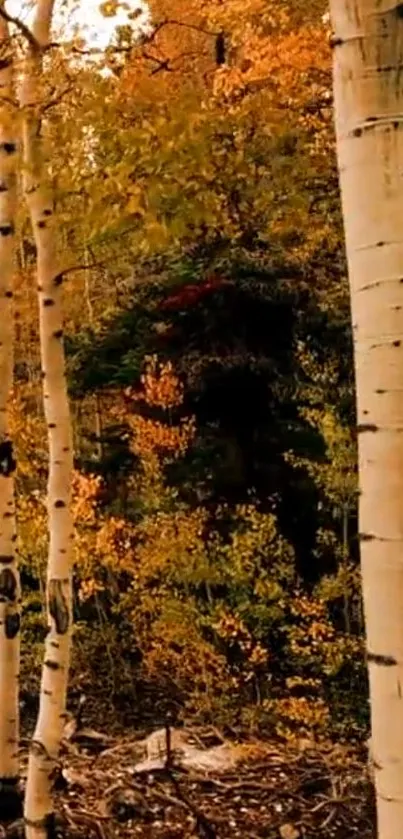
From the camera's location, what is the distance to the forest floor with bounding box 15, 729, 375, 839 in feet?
17.4

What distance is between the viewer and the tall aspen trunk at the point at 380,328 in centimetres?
A: 137

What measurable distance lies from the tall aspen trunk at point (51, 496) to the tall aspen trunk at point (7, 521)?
24cm

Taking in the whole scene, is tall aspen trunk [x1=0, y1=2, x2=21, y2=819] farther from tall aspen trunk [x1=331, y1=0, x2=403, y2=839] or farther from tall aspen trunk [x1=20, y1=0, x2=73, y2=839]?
tall aspen trunk [x1=331, y1=0, x2=403, y2=839]

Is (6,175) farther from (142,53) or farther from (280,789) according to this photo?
(280,789)

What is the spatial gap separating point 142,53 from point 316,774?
14.8ft

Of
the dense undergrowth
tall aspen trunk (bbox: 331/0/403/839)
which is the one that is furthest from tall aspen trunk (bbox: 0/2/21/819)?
tall aspen trunk (bbox: 331/0/403/839)

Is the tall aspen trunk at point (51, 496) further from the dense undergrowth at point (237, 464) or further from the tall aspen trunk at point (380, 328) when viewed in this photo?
the tall aspen trunk at point (380, 328)

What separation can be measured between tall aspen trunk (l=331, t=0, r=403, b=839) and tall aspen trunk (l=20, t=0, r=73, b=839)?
9.88 ft

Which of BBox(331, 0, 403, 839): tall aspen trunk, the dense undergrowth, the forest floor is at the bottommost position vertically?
the forest floor

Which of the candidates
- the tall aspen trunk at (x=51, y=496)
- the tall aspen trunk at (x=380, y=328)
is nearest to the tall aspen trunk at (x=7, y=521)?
the tall aspen trunk at (x=51, y=496)

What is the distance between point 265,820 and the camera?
18.1 feet

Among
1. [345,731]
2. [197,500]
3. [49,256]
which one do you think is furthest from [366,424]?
[197,500]

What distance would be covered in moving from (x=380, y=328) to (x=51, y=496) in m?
3.31

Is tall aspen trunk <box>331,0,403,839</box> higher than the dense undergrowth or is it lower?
lower
